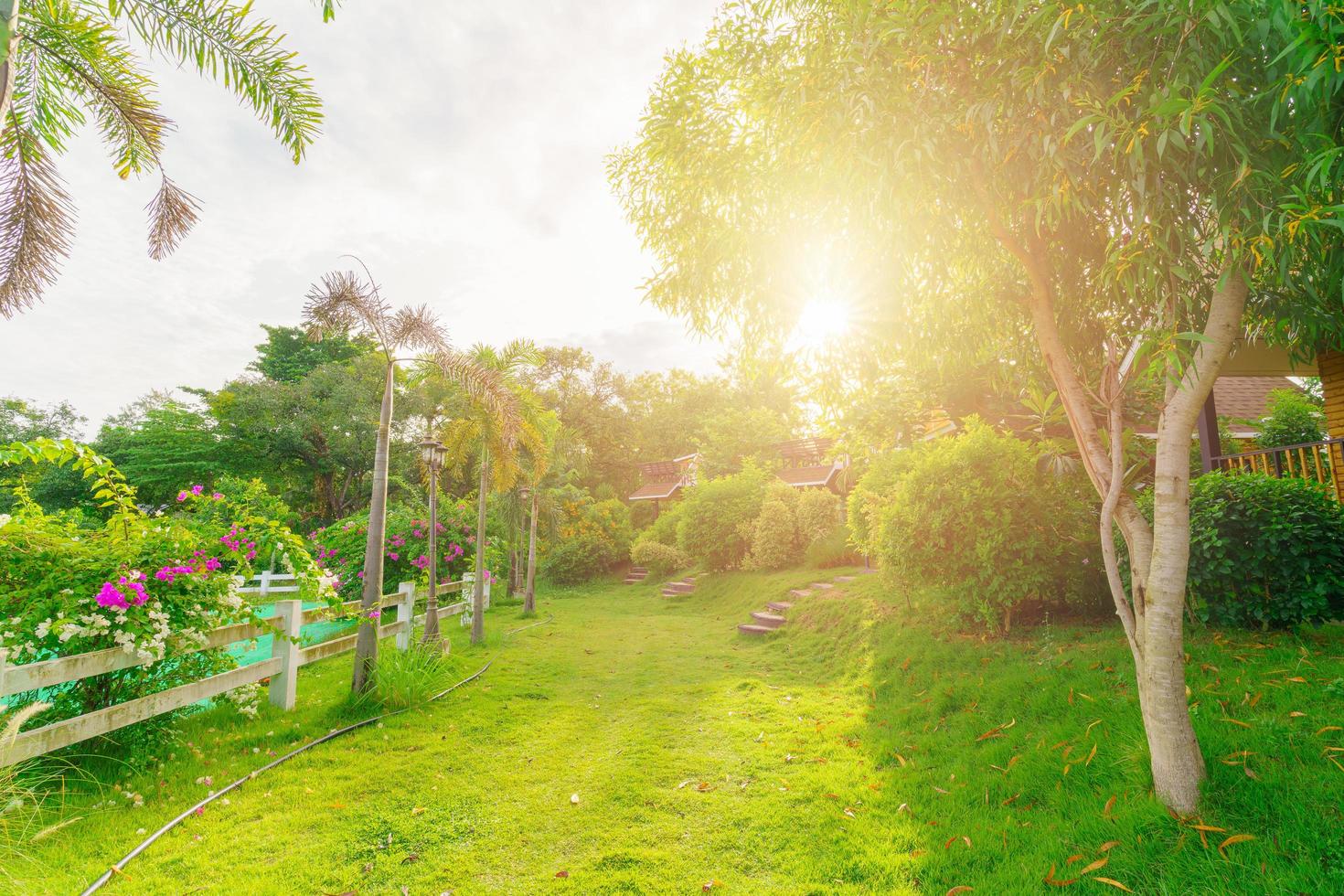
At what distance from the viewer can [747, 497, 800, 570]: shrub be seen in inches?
634

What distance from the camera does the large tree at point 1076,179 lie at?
2676 millimetres

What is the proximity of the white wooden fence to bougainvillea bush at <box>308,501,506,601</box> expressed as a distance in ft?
13.8

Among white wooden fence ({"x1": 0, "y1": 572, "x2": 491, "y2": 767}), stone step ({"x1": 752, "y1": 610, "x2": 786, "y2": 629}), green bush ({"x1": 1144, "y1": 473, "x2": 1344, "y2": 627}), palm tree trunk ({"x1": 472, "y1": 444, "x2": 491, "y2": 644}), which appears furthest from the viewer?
stone step ({"x1": 752, "y1": 610, "x2": 786, "y2": 629})

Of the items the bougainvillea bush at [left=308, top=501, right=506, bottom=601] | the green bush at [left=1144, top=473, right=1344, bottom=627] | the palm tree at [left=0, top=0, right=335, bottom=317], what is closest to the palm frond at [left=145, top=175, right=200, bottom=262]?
the palm tree at [left=0, top=0, right=335, bottom=317]

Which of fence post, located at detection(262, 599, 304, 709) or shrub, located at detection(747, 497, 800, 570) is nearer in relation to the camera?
fence post, located at detection(262, 599, 304, 709)

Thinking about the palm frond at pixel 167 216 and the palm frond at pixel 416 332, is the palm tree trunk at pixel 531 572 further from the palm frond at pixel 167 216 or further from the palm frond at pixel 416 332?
the palm frond at pixel 167 216

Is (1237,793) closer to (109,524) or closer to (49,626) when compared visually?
(49,626)

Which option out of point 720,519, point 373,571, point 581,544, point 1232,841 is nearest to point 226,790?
point 373,571

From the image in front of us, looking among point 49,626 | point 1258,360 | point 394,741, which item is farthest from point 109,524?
point 1258,360

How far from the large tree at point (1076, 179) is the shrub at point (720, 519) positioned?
1331 centimetres

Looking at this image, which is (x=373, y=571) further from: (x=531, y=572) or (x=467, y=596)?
(x=531, y=572)

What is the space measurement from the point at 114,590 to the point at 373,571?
2.65 meters

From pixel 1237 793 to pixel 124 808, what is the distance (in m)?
6.60

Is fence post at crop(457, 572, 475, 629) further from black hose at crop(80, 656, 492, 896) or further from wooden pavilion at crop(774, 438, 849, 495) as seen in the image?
wooden pavilion at crop(774, 438, 849, 495)
